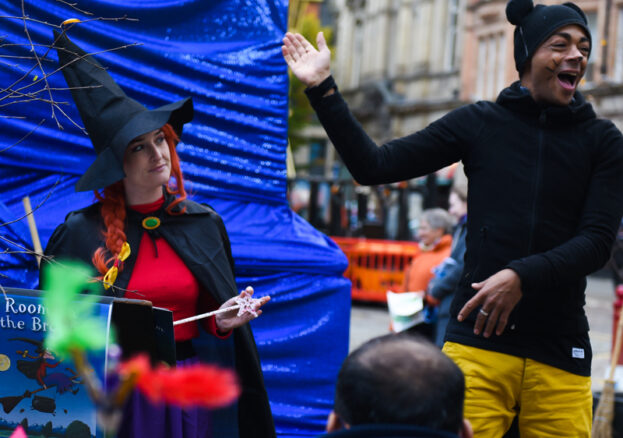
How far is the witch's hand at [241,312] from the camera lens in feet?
9.12

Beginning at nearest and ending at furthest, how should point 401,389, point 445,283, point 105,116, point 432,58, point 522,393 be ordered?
point 401,389
point 522,393
point 105,116
point 445,283
point 432,58

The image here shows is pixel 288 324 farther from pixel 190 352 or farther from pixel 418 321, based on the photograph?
pixel 190 352

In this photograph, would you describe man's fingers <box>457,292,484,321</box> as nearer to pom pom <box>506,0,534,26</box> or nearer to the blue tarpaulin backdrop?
pom pom <box>506,0,534,26</box>

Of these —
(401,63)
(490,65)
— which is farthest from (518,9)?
(401,63)

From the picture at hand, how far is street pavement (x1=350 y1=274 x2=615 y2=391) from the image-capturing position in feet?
29.8

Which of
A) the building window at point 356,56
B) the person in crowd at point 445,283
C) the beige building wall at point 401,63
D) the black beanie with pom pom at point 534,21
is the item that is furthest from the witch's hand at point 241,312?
the building window at point 356,56

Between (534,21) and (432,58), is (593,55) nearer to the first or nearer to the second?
(432,58)

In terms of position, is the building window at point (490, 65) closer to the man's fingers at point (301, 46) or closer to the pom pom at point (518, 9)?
the pom pom at point (518, 9)

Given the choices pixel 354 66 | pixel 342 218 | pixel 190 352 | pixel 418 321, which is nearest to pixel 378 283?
pixel 342 218

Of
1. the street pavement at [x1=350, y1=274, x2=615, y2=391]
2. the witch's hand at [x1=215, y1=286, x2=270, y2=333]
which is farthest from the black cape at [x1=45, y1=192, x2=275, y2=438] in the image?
the street pavement at [x1=350, y1=274, x2=615, y2=391]

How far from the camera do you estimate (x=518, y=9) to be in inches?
105

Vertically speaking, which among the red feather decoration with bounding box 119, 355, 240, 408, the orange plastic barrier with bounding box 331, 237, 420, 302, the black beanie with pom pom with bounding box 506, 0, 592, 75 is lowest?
the orange plastic barrier with bounding box 331, 237, 420, 302

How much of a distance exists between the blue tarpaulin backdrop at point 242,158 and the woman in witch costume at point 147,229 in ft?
3.97

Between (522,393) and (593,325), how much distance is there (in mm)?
10228
